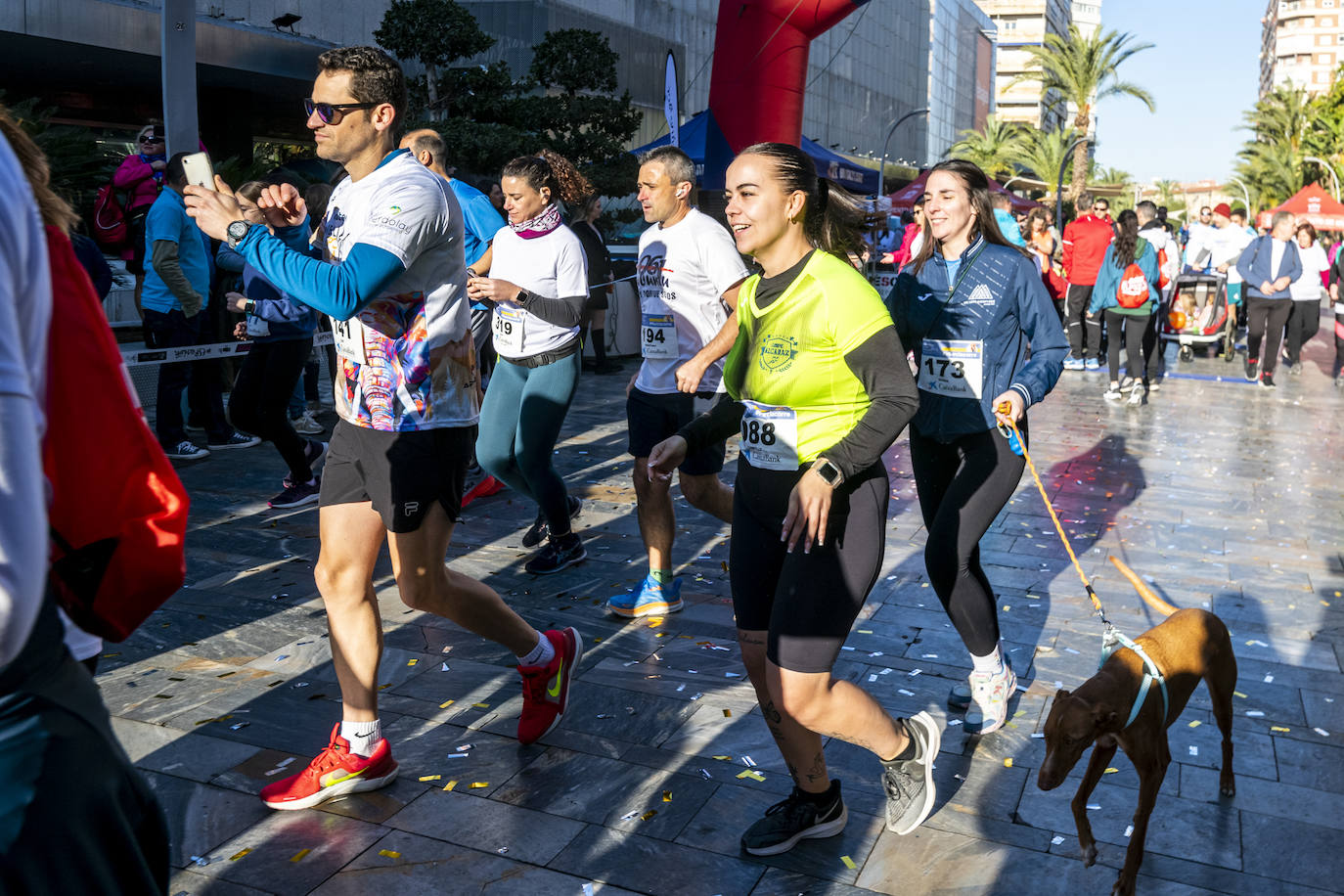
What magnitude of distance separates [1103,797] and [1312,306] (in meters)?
13.2

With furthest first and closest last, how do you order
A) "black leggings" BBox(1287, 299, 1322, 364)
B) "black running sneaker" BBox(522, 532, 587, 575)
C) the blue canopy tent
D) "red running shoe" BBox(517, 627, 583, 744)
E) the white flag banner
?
"black leggings" BBox(1287, 299, 1322, 364) → the blue canopy tent → the white flag banner → "black running sneaker" BBox(522, 532, 587, 575) → "red running shoe" BBox(517, 627, 583, 744)

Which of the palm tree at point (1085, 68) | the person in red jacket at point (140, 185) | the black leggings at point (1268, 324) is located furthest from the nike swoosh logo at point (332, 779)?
the palm tree at point (1085, 68)

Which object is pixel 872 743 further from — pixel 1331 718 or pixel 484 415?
pixel 484 415

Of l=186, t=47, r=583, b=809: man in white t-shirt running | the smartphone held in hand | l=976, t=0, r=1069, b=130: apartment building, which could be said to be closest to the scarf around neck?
l=186, t=47, r=583, b=809: man in white t-shirt running

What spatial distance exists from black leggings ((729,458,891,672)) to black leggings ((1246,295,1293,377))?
1259 cm

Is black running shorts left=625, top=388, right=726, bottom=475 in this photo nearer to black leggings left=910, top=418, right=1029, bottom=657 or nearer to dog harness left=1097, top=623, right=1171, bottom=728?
black leggings left=910, top=418, right=1029, bottom=657

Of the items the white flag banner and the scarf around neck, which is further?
the white flag banner

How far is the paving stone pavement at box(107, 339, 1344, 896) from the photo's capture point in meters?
3.25

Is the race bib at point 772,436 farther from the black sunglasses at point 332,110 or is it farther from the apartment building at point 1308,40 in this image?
the apartment building at point 1308,40

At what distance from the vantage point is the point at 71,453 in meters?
1.42

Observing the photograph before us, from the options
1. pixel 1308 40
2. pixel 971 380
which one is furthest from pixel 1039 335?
pixel 1308 40

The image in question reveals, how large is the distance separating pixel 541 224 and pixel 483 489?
2491 millimetres

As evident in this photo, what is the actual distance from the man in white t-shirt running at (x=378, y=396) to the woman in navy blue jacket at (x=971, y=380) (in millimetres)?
1653

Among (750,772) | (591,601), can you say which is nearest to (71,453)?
(750,772)
